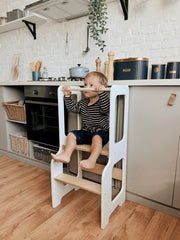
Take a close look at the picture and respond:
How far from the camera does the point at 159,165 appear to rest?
1.37m

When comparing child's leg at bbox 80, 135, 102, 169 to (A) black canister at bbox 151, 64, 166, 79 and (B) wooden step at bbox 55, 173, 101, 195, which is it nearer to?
(B) wooden step at bbox 55, 173, 101, 195

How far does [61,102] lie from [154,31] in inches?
43.3

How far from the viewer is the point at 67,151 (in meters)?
1.43

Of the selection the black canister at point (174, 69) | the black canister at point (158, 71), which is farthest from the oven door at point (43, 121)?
the black canister at point (174, 69)

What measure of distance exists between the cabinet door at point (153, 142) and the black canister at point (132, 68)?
0.52 feet

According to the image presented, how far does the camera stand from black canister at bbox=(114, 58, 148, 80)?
1.48m

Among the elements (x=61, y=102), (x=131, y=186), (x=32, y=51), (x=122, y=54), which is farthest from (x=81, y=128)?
(x=32, y=51)

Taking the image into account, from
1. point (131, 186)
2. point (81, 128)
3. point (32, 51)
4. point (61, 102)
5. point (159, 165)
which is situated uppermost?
point (32, 51)

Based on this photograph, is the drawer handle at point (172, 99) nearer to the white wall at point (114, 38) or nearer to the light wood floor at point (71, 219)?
the white wall at point (114, 38)

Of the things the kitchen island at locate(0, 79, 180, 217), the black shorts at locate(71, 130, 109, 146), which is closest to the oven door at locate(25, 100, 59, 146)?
the black shorts at locate(71, 130, 109, 146)

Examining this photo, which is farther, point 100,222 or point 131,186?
point 131,186

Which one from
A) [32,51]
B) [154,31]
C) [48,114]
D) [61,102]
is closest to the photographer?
[61,102]

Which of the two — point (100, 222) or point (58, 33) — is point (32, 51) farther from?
point (100, 222)

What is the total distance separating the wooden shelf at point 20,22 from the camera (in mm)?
2396
